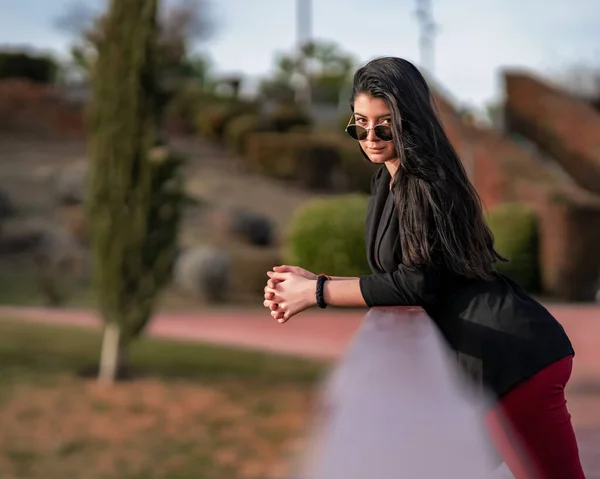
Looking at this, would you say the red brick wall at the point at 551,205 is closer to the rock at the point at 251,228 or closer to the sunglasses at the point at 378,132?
the rock at the point at 251,228

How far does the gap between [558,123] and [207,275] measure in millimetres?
7452

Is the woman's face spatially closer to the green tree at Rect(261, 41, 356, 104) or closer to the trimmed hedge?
the trimmed hedge

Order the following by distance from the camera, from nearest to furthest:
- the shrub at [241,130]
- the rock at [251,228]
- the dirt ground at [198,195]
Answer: the dirt ground at [198,195] → the rock at [251,228] → the shrub at [241,130]

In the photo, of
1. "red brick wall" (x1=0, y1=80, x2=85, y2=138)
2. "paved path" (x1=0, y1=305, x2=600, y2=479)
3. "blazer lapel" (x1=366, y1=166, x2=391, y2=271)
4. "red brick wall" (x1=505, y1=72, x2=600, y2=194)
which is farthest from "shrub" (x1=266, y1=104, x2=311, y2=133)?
"blazer lapel" (x1=366, y1=166, x2=391, y2=271)

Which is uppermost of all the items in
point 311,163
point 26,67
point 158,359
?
point 26,67

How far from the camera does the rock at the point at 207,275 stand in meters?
13.9

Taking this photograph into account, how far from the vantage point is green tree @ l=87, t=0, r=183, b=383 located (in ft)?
26.2

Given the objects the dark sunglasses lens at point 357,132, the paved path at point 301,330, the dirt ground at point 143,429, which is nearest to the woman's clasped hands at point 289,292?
the dark sunglasses lens at point 357,132

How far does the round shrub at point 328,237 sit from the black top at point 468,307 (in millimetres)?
10794

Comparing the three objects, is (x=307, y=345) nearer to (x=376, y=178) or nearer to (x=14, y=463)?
(x=14, y=463)

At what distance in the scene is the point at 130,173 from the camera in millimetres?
7969

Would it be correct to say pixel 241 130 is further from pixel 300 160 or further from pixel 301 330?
pixel 301 330

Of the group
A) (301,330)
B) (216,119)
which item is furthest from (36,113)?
(301,330)

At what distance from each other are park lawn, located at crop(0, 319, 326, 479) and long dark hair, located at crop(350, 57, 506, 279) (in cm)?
354
